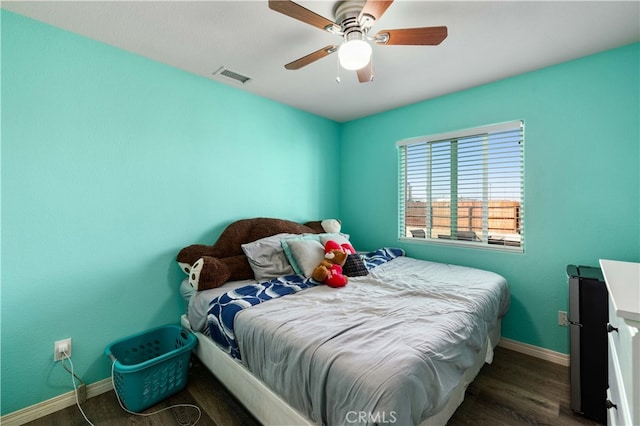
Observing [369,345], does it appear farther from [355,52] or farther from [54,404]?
[54,404]

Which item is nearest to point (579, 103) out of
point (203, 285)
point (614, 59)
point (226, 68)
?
point (614, 59)

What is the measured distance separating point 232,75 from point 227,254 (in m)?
1.59

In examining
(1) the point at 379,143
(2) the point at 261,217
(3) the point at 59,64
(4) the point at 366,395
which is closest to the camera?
(4) the point at 366,395

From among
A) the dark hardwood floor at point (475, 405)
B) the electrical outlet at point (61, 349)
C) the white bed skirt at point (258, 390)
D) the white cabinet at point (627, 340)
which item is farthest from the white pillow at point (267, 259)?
the white cabinet at point (627, 340)

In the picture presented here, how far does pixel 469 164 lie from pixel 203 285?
2.66 m

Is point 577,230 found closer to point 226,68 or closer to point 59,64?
point 226,68

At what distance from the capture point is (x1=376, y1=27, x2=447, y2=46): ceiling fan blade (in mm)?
1454

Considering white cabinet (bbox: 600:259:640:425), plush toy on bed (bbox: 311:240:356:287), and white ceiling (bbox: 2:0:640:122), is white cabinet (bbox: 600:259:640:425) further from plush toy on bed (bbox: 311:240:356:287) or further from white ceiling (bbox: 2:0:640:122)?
white ceiling (bbox: 2:0:640:122)

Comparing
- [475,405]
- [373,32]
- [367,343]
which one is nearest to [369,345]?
[367,343]

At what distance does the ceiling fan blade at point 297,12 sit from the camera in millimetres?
1240

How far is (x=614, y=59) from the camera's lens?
1.96 metres

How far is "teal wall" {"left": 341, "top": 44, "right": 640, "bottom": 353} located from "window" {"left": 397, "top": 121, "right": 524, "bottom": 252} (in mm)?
94

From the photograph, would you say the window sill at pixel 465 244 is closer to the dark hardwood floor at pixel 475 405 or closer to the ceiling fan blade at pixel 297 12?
the dark hardwood floor at pixel 475 405

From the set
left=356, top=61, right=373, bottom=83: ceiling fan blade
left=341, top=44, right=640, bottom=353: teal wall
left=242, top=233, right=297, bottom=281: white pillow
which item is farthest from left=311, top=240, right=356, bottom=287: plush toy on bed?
left=356, top=61, right=373, bottom=83: ceiling fan blade
